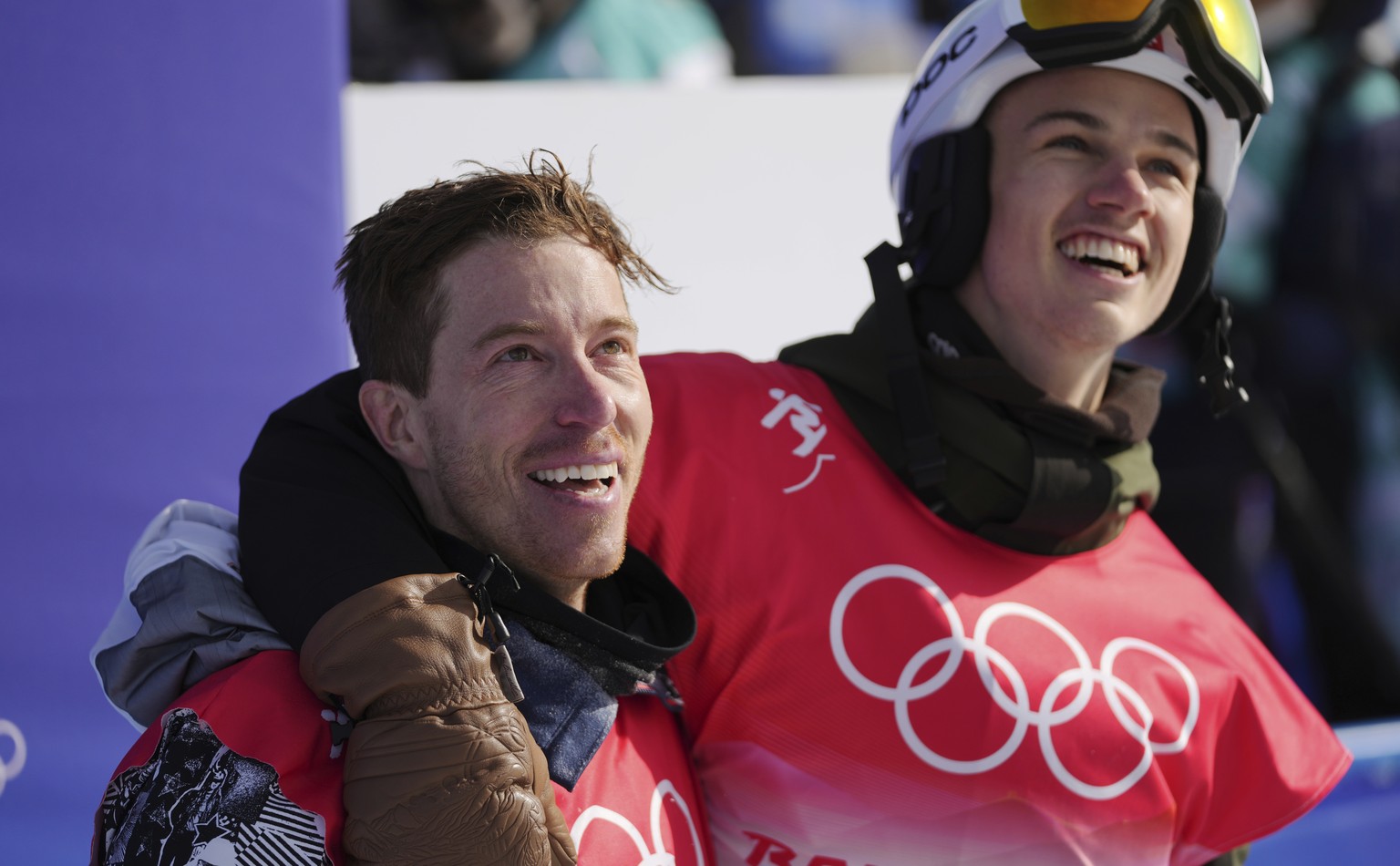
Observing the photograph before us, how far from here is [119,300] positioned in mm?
2012

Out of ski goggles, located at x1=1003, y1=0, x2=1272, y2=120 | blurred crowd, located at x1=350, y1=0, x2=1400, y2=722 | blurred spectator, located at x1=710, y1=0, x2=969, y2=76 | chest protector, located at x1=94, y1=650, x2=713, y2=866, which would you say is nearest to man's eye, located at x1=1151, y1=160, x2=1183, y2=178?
ski goggles, located at x1=1003, y1=0, x2=1272, y2=120

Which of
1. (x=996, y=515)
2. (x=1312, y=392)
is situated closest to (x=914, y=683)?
(x=996, y=515)

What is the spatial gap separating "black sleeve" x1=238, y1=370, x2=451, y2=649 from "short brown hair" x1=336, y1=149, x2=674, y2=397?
94mm

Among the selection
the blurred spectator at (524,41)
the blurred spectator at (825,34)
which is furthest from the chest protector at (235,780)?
the blurred spectator at (825,34)

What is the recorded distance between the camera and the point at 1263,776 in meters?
1.84

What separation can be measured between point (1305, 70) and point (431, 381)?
→ 11.4 ft

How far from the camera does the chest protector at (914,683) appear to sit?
1.69m

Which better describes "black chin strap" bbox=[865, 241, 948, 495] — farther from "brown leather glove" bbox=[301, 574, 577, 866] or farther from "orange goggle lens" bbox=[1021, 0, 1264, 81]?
"brown leather glove" bbox=[301, 574, 577, 866]

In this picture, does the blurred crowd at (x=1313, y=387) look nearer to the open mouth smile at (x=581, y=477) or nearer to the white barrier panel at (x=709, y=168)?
the white barrier panel at (x=709, y=168)

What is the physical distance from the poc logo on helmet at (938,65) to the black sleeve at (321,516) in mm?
1137

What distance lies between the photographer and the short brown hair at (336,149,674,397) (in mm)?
1435

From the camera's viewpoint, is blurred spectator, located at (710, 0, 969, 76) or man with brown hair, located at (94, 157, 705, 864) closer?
man with brown hair, located at (94, 157, 705, 864)

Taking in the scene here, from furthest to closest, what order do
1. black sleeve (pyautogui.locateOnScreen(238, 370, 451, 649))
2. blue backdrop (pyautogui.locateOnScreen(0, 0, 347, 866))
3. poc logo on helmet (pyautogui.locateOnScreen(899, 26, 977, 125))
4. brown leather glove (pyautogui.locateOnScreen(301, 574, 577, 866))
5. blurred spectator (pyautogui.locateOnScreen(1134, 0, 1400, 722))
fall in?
blurred spectator (pyautogui.locateOnScreen(1134, 0, 1400, 722))
poc logo on helmet (pyautogui.locateOnScreen(899, 26, 977, 125))
blue backdrop (pyautogui.locateOnScreen(0, 0, 347, 866))
black sleeve (pyautogui.locateOnScreen(238, 370, 451, 649))
brown leather glove (pyautogui.locateOnScreen(301, 574, 577, 866))

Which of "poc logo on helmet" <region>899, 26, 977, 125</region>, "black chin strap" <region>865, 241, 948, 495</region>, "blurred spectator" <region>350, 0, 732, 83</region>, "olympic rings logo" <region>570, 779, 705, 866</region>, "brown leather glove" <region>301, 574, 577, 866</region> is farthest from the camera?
"blurred spectator" <region>350, 0, 732, 83</region>
